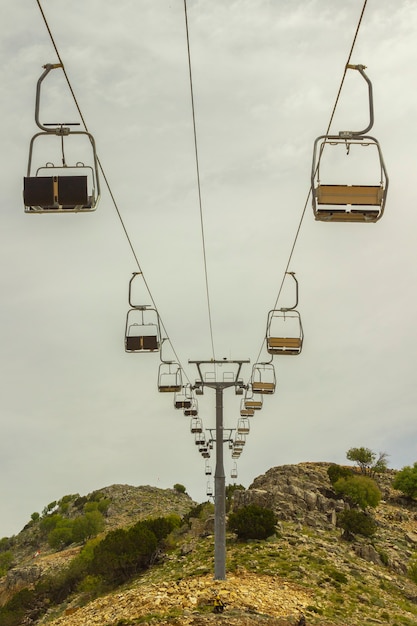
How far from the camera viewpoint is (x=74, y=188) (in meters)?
11.7

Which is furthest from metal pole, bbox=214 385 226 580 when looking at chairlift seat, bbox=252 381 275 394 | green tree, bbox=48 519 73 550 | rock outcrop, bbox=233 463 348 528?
green tree, bbox=48 519 73 550

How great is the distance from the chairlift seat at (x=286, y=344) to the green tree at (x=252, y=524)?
1099 inches

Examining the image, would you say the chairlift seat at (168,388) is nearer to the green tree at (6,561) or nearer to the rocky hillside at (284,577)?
the rocky hillside at (284,577)

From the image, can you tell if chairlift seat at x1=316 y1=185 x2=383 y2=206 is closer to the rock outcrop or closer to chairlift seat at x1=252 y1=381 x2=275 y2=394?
chairlift seat at x1=252 y1=381 x2=275 y2=394

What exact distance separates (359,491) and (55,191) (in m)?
60.6

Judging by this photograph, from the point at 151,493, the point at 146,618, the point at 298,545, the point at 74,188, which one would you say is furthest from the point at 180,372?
the point at 151,493

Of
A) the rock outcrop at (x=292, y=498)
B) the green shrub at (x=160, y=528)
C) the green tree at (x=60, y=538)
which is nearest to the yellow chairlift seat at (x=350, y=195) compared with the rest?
the green shrub at (x=160, y=528)

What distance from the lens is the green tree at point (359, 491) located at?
220ft

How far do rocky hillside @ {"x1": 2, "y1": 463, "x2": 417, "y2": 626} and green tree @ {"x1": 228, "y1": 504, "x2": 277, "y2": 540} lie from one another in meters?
0.71

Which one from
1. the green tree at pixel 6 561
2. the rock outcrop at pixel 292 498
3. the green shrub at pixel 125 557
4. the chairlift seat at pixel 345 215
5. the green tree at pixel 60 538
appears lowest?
the green tree at pixel 6 561

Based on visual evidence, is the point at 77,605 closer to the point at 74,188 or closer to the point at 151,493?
the point at 74,188

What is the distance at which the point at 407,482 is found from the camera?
77.4 meters

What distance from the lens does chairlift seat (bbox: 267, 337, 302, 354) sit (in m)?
22.7

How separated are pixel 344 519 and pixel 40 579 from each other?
88.5ft
